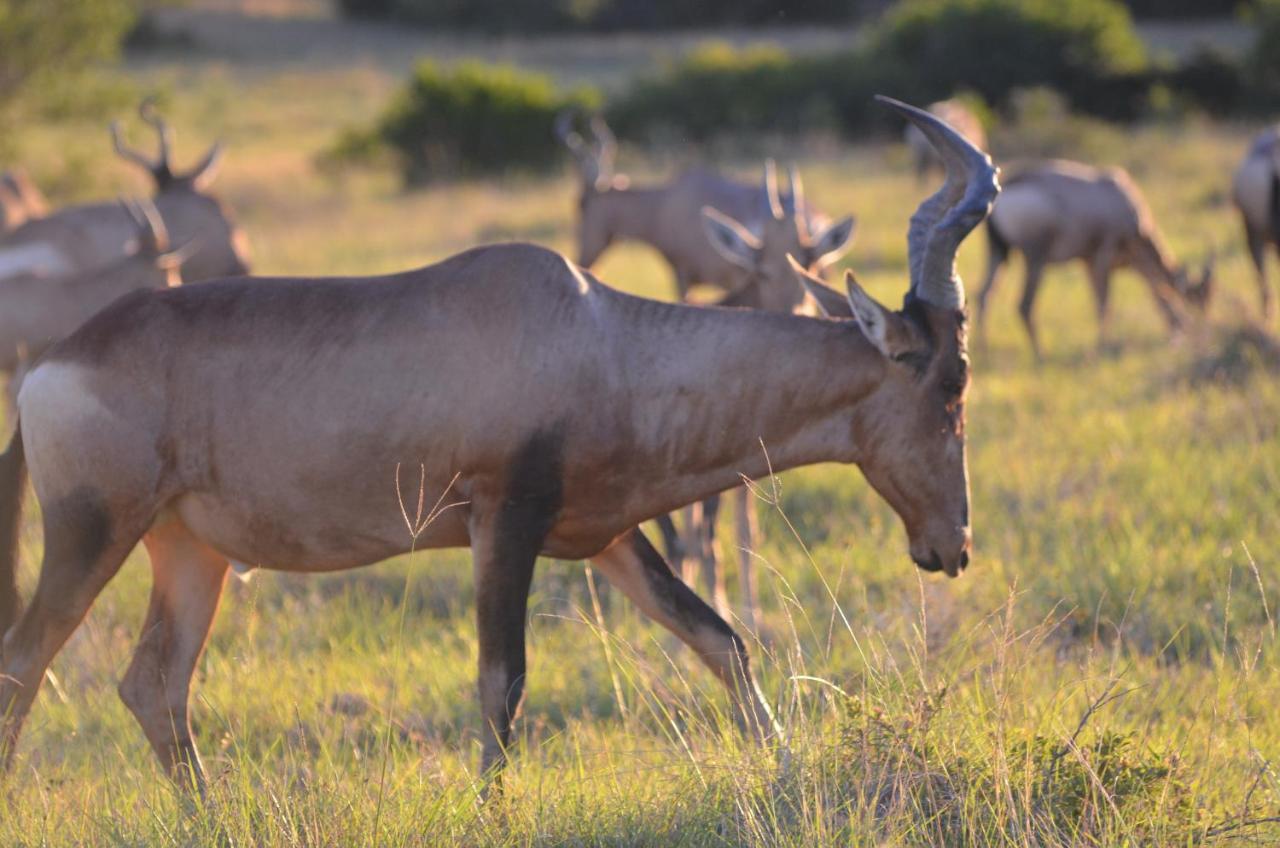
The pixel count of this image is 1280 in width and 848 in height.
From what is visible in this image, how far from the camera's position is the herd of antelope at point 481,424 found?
4758 mm

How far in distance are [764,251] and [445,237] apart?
1269 centimetres

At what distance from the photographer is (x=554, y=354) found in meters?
4.79

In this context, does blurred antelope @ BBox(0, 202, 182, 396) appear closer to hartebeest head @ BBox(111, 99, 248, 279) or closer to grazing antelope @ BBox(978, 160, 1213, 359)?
hartebeest head @ BBox(111, 99, 248, 279)

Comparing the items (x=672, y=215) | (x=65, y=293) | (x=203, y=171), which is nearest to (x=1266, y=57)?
(x=672, y=215)

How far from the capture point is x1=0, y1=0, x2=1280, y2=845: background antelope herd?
4215mm

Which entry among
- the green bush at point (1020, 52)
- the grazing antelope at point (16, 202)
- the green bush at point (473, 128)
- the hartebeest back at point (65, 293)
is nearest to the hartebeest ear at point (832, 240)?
the hartebeest back at point (65, 293)

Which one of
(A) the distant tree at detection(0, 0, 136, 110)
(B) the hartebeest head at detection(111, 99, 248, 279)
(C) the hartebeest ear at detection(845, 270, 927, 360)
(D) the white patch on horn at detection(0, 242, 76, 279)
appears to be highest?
(C) the hartebeest ear at detection(845, 270, 927, 360)

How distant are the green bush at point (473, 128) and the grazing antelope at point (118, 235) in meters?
19.2

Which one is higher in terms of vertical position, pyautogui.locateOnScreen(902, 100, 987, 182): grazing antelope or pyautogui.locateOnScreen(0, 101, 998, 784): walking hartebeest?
pyautogui.locateOnScreen(0, 101, 998, 784): walking hartebeest

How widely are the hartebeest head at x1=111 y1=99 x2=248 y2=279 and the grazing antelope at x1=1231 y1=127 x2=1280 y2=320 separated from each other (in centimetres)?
803

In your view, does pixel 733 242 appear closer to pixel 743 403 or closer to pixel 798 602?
pixel 743 403

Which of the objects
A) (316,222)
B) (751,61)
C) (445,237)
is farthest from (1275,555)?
(751,61)

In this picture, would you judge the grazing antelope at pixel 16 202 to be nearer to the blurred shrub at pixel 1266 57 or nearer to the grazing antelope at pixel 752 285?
the grazing antelope at pixel 752 285

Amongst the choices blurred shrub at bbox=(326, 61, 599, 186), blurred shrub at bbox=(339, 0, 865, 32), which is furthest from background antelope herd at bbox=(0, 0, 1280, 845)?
blurred shrub at bbox=(339, 0, 865, 32)
